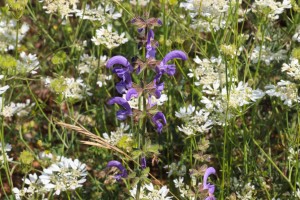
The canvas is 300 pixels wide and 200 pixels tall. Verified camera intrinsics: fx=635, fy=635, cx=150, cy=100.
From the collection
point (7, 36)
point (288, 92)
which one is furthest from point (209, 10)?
point (7, 36)

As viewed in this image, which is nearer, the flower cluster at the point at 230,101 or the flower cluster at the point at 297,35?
the flower cluster at the point at 230,101

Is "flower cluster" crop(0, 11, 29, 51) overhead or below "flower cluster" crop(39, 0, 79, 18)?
below

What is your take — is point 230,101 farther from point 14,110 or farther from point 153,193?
point 14,110

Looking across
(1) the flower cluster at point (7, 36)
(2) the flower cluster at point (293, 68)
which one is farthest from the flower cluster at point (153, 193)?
(1) the flower cluster at point (7, 36)

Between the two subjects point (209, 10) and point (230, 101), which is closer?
point (230, 101)

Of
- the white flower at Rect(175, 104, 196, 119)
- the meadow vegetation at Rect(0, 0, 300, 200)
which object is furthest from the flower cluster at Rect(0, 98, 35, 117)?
the white flower at Rect(175, 104, 196, 119)

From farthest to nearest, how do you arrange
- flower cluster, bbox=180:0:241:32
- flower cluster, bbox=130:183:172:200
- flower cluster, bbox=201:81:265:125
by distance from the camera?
flower cluster, bbox=180:0:241:32 < flower cluster, bbox=201:81:265:125 < flower cluster, bbox=130:183:172:200

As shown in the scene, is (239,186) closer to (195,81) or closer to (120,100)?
(195,81)

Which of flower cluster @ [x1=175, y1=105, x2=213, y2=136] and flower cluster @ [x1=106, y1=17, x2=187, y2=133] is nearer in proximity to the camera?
flower cluster @ [x1=106, y1=17, x2=187, y2=133]

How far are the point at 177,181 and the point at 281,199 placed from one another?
1.37ft

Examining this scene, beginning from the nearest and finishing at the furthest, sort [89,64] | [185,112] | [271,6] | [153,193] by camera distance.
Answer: [153,193]
[185,112]
[271,6]
[89,64]

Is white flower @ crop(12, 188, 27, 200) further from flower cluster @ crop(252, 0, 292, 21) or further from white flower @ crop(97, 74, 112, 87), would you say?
flower cluster @ crop(252, 0, 292, 21)

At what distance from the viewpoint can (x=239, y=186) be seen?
2.48m

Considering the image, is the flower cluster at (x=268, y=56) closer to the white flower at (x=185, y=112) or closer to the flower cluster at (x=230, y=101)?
the flower cluster at (x=230, y=101)
